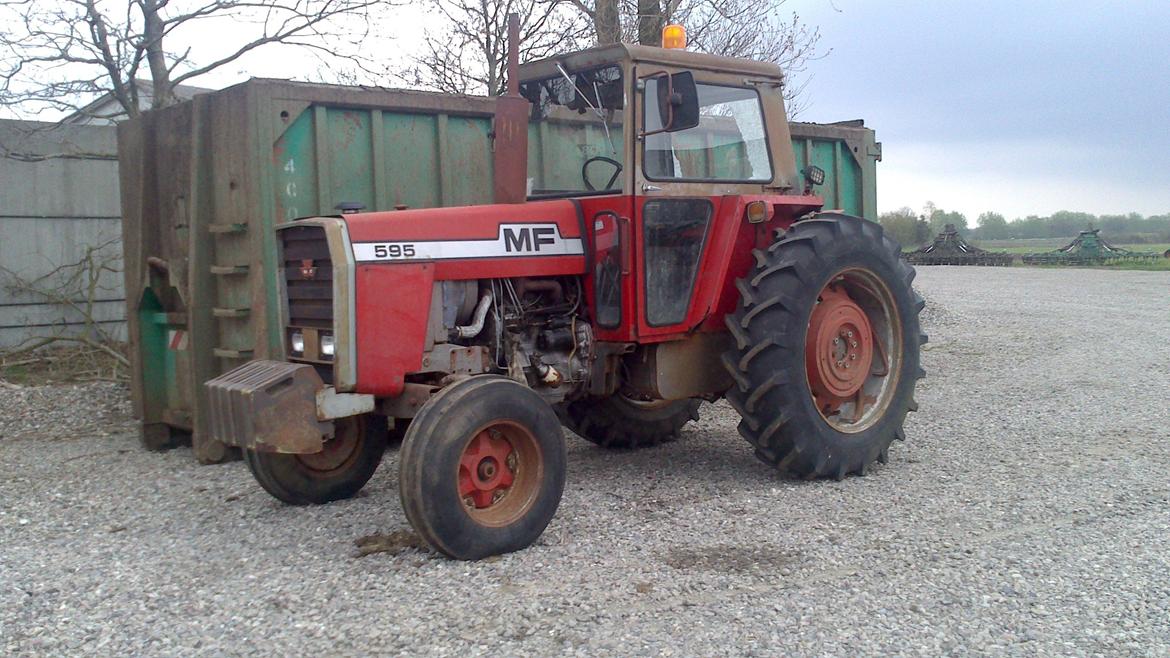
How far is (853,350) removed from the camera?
6.42 m

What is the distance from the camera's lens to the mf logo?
215 inches

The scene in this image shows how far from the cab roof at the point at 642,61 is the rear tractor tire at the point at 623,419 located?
2.17 m

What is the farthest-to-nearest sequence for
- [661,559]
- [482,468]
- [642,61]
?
[642,61], [482,468], [661,559]

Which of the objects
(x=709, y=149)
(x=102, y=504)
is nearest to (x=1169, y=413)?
(x=709, y=149)

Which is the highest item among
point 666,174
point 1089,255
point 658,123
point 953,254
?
point 658,123

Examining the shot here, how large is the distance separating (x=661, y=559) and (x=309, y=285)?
7.12ft

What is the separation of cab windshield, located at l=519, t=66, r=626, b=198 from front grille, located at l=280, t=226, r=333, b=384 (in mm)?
1550

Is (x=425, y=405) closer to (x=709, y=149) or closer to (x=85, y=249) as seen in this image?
(x=709, y=149)

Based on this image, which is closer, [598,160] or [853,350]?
[598,160]

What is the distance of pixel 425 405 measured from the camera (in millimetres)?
4734

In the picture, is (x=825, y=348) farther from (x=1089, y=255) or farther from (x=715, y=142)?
(x=1089, y=255)

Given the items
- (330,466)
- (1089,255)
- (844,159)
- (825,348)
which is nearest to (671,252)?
(825,348)

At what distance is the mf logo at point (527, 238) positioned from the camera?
5.46 meters

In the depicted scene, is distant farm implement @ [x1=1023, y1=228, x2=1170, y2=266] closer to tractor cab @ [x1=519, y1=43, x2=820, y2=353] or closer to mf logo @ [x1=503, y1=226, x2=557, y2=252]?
tractor cab @ [x1=519, y1=43, x2=820, y2=353]
